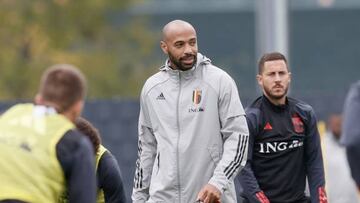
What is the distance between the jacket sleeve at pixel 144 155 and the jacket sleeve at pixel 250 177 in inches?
25.3

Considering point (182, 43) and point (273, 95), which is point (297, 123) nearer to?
point (273, 95)

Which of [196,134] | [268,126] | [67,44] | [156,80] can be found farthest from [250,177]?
[67,44]

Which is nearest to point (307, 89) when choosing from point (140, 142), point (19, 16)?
point (19, 16)

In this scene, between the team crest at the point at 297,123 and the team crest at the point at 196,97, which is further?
the team crest at the point at 297,123

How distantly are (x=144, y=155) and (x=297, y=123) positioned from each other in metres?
1.11

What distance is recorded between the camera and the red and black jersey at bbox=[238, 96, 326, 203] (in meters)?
9.91

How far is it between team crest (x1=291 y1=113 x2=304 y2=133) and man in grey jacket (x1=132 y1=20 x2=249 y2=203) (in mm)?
618

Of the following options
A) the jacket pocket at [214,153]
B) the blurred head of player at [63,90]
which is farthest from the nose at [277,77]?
the blurred head of player at [63,90]

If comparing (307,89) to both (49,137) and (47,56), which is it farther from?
(49,137)

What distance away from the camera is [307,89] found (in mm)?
33969

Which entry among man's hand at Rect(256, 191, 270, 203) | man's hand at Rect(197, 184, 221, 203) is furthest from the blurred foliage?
man's hand at Rect(197, 184, 221, 203)

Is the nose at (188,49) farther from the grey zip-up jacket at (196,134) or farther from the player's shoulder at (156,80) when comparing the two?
the player's shoulder at (156,80)

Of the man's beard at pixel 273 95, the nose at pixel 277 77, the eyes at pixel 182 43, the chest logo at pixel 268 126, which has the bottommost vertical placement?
the chest logo at pixel 268 126

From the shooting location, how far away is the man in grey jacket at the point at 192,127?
9414 mm
